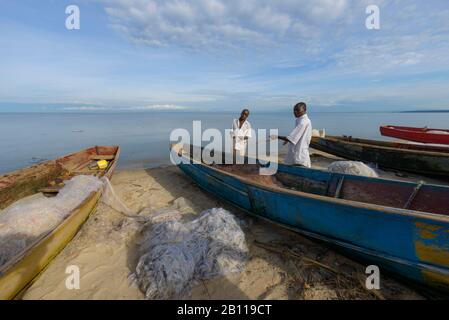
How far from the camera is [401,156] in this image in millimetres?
8578

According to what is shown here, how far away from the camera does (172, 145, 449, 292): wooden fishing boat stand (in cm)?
292

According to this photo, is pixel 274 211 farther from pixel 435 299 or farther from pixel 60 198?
pixel 60 198

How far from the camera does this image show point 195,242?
4.13 meters

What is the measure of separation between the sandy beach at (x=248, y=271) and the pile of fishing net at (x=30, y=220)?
0.51 meters

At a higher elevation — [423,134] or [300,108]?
[300,108]

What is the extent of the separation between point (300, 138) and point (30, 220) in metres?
5.53

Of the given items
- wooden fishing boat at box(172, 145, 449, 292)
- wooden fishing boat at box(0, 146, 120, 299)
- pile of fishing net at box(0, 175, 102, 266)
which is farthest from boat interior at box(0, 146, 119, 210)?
wooden fishing boat at box(172, 145, 449, 292)

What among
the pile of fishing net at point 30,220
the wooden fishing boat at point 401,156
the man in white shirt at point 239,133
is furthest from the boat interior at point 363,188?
the wooden fishing boat at point 401,156

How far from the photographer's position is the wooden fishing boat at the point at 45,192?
10.2 feet

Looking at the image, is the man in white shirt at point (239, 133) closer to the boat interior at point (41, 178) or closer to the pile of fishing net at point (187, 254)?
the pile of fishing net at point (187, 254)

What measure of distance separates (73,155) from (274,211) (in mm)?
8265

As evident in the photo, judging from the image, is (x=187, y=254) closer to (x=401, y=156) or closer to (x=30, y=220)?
(x=30, y=220)

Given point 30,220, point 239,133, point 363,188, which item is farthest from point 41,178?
point 363,188
